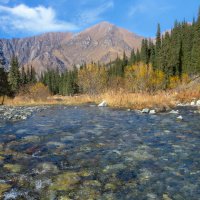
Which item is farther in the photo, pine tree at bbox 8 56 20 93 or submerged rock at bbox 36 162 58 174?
pine tree at bbox 8 56 20 93

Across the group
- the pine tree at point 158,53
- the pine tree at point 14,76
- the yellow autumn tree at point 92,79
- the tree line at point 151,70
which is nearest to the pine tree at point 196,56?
the tree line at point 151,70

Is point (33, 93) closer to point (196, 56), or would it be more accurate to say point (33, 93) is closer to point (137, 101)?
point (137, 101)

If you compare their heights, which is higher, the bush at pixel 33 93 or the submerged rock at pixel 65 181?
the bush at pixel 33 93

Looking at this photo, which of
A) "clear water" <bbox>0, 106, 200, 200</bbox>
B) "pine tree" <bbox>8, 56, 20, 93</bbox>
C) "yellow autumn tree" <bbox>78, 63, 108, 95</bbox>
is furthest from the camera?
"pine tree" <bbox>8, 56, 20, 93</bbox>

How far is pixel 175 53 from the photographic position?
94375 millimetres

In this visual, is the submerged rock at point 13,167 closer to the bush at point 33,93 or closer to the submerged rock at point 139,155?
the submerged rock at point 139,155

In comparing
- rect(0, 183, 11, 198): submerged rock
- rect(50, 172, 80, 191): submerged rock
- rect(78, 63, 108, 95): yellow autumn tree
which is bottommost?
rect(50, 172, 80, 191): submerged rock

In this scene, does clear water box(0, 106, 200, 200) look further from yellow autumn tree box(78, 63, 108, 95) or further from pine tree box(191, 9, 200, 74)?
pine tree box(191, 9, 200, 74)

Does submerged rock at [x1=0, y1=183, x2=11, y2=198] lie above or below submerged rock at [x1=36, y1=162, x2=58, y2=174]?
below

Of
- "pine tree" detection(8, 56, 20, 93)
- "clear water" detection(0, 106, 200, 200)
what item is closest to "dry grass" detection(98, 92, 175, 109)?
"clear water" detection(0, 106, 200, 200)

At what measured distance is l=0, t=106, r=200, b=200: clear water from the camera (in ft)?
20.4

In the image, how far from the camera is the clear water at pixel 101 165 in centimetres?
621

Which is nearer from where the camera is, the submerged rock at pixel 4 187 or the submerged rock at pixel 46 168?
the submerged rock at pixel 4 187

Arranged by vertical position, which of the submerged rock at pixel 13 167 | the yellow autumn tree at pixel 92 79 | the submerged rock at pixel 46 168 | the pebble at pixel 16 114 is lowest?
the submerged rock at pixel 46 168
